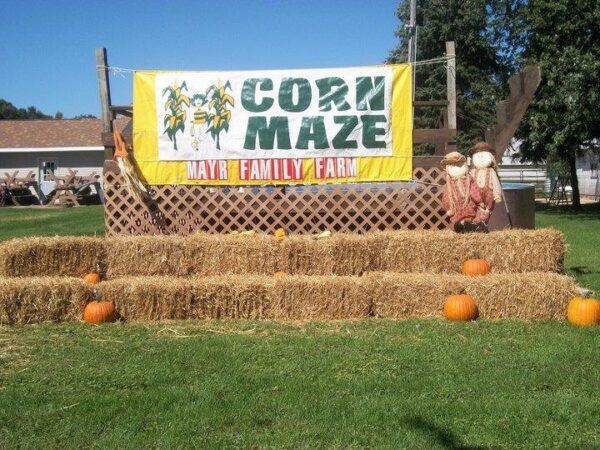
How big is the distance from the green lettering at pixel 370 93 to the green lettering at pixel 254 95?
1267mm

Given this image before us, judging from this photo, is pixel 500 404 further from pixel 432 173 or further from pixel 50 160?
pixel 50 160

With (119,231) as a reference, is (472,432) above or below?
below

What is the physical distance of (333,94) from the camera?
10234 mm

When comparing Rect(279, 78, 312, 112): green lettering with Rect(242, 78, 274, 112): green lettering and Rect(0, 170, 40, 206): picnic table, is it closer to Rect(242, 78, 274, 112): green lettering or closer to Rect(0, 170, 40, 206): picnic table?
Rect(242, 78, 274, 112): green lettering

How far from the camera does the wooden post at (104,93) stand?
35.0 feet

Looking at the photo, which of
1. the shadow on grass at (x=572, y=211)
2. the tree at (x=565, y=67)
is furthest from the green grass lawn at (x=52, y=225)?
the shadow on grass at (x=572, y=211)

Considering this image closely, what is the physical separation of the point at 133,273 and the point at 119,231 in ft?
6.76

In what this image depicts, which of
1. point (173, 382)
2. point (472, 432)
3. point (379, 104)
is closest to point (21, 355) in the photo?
point (173, 382)

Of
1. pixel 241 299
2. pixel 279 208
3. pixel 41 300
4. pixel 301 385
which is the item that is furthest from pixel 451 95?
pixel 301 385

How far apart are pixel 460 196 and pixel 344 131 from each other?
6.68 feet

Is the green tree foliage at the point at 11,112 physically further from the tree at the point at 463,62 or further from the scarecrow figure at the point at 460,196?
the scarecrow figure at the point at 460,196

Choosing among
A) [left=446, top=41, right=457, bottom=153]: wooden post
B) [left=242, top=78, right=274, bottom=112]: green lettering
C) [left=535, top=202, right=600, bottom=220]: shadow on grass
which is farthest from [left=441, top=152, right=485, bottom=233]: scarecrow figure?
[left=535, top=202, right=600, bottom=220]: shadow on grass

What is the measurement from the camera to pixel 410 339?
646cm

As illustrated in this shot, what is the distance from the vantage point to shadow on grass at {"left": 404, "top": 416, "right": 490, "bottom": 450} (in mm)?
4055
